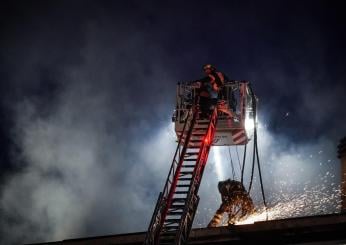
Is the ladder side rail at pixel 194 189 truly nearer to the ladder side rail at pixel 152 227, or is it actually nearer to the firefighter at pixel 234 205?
the ladder side rail at pixel 152 227

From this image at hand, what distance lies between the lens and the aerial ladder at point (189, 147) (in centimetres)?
1141

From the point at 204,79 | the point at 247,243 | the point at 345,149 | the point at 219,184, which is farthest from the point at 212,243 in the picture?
the point at 345,149

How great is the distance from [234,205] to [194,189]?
2.40 meters

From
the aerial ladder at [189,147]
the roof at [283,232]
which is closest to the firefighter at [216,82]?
the aerial ladder at [189,147]

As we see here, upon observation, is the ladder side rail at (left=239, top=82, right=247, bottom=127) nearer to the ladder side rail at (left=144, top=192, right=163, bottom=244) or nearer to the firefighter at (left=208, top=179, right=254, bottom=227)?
the firefighter at (left=208, top=179, right=254, bottom=227)

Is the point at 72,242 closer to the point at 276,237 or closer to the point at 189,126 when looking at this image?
the point at 189,126

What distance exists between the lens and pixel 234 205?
45.7ft

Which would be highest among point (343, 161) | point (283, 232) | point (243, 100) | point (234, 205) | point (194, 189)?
point (243, 100)

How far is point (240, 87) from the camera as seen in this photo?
15312 millimetres

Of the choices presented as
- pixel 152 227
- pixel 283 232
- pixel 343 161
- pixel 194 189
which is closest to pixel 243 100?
pixel 194 189

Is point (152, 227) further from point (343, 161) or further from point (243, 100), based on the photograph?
point (343, 161)

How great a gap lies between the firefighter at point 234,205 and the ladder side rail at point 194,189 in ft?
5.83

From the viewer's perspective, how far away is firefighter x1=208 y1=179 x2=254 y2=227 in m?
13.9

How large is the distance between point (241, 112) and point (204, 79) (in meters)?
1.57
